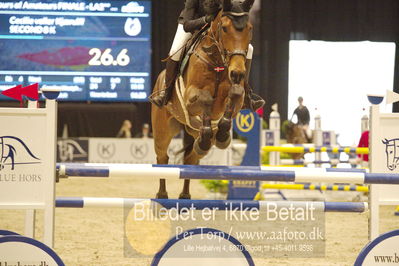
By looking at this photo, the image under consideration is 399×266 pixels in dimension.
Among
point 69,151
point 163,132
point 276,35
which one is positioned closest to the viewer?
point 163,132

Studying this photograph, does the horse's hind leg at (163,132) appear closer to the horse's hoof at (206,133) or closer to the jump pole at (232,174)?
the horse's hoof at (206,133)

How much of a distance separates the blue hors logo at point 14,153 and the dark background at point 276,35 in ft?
34.1

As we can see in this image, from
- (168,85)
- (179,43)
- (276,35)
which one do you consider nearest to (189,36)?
(179,43)

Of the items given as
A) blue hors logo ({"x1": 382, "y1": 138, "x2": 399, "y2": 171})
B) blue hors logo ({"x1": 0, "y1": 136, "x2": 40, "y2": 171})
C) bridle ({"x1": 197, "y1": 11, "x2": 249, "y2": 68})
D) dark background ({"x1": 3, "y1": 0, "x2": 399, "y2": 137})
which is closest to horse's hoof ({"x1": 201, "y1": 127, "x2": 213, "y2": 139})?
bridle ({"x1": 197, "y1": 11, "x2": 249, "y2": 68})

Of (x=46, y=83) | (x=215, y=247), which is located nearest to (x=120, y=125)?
(x=46, y=83)

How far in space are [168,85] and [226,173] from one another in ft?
5.73

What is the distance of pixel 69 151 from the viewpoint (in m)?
11.7

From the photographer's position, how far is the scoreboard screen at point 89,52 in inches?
458

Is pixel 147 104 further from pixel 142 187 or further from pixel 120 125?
pixel 142 187

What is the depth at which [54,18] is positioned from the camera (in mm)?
11641

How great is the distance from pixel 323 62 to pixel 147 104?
4.10m

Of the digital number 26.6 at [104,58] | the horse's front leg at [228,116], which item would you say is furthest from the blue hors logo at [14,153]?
the digital number 26.6 at [104,58]

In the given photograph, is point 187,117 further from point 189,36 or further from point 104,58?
point 104,58

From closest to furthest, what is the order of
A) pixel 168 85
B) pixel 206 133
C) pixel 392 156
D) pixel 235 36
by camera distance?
pixel 392 156 < pixel 235 36 < pixel 206 133 < pixel 168 85
